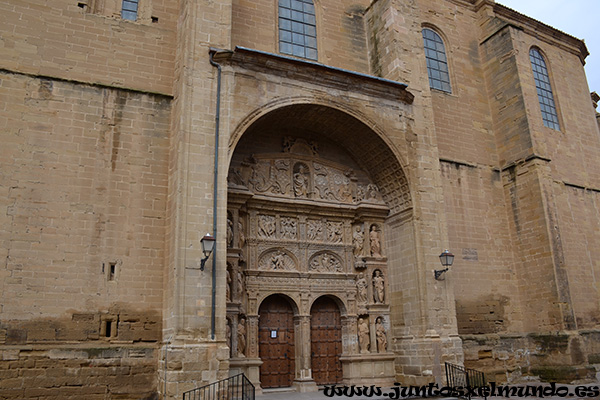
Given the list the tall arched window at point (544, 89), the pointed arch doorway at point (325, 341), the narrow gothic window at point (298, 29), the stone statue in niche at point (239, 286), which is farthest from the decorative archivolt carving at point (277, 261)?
the tall arched window at point (544, 89)

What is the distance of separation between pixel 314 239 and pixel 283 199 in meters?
1.46

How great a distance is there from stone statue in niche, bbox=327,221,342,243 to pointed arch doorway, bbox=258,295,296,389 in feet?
7.24

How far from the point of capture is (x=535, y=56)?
62.2 feet

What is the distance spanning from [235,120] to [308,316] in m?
5.37

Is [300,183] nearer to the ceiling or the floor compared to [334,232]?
nearer to the ceiling

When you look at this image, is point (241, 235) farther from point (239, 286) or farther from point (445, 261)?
point (445, 261)

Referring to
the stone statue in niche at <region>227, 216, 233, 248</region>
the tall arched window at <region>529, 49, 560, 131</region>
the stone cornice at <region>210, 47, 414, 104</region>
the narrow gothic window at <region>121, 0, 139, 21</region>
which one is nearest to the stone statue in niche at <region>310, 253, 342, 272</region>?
the stone statue in niche at <region>227, 216, 233, 248</region>

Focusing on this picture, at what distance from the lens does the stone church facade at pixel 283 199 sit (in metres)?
10.0

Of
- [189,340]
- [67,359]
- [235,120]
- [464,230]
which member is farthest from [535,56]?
[67,359]

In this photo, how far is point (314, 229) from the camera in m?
13.8

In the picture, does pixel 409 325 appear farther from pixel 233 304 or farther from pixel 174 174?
pixel 174 174

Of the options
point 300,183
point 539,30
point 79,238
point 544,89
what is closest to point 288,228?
point 300,183

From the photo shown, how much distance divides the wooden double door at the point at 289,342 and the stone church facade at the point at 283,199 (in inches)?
2.2

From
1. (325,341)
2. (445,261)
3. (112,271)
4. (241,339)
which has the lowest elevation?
(325,341)
